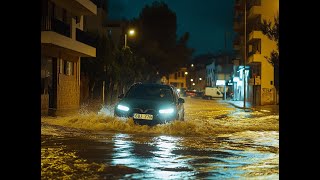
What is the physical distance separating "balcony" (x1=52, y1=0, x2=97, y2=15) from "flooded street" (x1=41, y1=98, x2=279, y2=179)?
13851 millimetres

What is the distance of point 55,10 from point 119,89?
19073 mm

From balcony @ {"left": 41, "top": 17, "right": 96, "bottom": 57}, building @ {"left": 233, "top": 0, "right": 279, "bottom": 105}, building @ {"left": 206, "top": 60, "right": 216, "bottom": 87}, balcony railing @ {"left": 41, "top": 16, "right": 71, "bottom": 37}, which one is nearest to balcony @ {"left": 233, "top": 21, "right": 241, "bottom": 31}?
building @ {"left": 233, "top": 0, "right": 279, "bottom": 105}

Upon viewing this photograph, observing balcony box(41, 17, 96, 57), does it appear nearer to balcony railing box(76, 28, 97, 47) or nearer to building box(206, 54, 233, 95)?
balcony railing box(76, 28, 97, 47)

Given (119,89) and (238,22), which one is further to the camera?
(238,22)

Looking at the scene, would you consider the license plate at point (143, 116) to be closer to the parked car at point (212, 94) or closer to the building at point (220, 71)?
the parked car at point (212, 94)

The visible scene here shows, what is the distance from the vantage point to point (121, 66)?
1775 inches

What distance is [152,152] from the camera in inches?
448

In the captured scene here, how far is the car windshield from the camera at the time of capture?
1838 cm

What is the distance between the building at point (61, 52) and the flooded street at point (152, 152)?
9628mm

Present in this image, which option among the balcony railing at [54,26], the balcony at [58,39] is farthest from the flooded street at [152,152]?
the balcony railing at [54,26]

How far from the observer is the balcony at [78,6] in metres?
30.7
